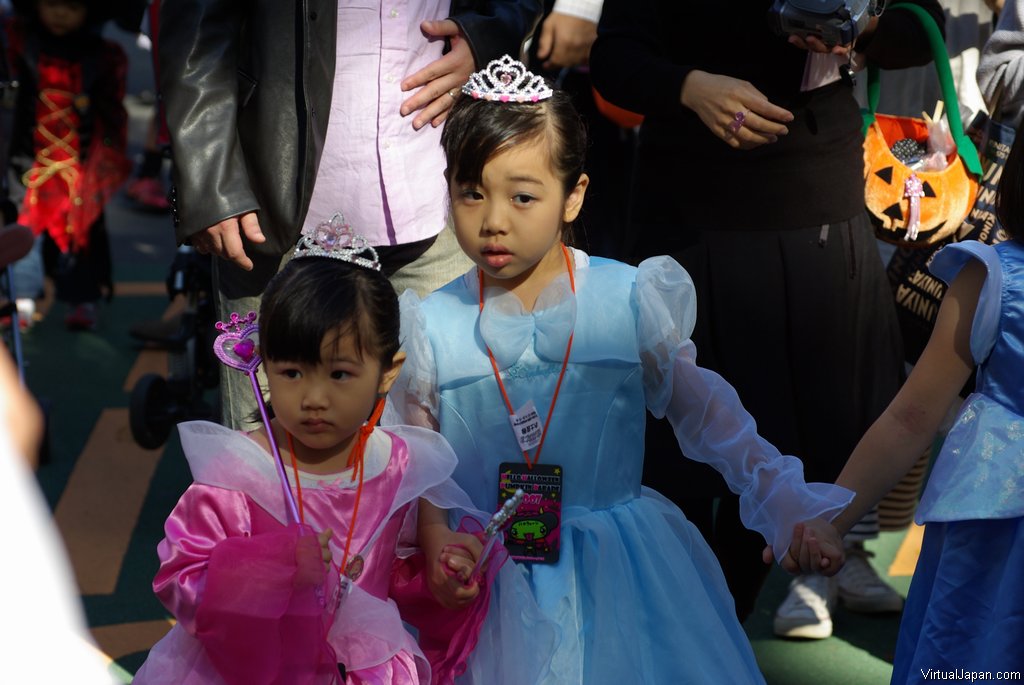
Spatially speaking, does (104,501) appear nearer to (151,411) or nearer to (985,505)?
(151,411)

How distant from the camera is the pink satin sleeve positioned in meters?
2.50

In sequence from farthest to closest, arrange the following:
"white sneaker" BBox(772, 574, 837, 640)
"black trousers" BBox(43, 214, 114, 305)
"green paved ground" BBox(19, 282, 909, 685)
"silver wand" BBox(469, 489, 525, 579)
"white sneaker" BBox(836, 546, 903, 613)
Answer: "black trousers" BBox(43, 214, 114, 305) → "white sneaker" BBox(836, 546, 903, 613) → "white sneaker" BBox(772, 574, 837, 640) → "green paved ground" BBox(19, 282, 909, 685) → "silver wand" BBox(469, 489, 525, 579)

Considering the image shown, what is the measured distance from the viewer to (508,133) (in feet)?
9.44

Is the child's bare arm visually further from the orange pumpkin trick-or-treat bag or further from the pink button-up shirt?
the pink button-up shirt

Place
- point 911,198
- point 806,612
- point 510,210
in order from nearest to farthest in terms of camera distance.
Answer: point 510,210, point 911,198, point 806,612

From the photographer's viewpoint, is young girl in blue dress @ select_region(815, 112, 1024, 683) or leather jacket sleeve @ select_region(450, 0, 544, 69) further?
leather jacket sleeve @ select_region(450, 0, 544, 69)

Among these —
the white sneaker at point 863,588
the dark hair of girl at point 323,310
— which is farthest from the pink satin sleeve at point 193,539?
the white sneaker at point 863,588

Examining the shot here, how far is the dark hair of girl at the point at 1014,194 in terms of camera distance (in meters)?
2.71

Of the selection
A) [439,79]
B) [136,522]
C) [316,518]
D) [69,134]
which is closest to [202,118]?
[439,79]

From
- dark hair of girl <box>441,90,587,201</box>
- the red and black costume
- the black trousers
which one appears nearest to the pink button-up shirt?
dark hair of girl <box>441,90,587,201</box>

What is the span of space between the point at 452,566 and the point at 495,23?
134 cm

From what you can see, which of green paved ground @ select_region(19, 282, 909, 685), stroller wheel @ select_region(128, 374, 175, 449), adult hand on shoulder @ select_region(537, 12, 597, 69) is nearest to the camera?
green paved ground @ select_region(19, 282, 909, 685)

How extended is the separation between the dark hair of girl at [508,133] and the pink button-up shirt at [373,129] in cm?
27

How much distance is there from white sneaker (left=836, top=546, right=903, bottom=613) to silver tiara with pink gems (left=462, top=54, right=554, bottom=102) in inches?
78.2
